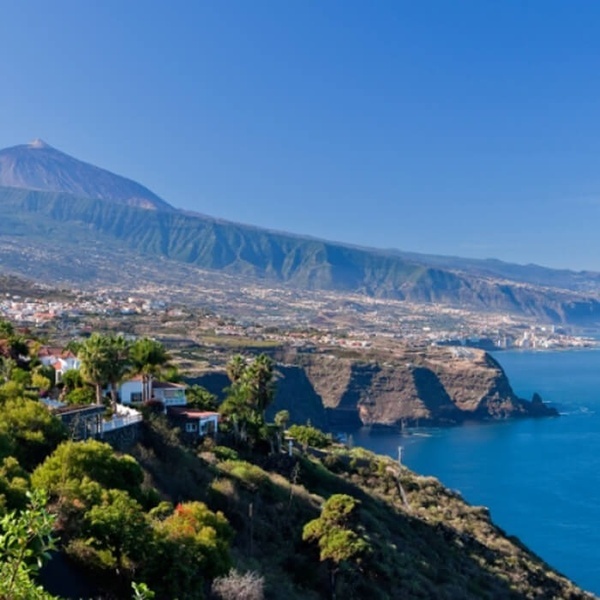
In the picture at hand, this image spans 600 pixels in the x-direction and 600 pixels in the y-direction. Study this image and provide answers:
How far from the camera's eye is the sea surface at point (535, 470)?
5591cm

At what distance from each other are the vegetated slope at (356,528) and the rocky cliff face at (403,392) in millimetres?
70954

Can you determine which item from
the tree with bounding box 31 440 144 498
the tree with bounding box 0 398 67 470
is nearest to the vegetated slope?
the tree with bounding box 31 440 144 498

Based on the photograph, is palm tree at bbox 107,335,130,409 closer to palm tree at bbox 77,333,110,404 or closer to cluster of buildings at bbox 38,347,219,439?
palm tree at bbox 77,333,110,404

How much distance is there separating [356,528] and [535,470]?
62.1 meters

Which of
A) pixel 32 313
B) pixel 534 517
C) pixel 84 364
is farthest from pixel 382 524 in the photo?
pixel 32 313

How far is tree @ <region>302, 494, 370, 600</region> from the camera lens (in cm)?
1905

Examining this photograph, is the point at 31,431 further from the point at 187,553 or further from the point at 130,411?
the point at 130,411

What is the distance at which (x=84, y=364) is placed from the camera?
2427 cm

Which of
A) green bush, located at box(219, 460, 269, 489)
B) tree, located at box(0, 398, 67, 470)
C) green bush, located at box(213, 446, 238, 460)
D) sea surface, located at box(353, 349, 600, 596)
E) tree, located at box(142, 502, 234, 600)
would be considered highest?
tree, located at box(0, 398, 67, 470)

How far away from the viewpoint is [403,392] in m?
112

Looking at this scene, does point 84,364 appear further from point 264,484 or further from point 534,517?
point 534,517

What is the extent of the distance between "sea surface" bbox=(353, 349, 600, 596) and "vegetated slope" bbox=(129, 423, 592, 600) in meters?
21.5

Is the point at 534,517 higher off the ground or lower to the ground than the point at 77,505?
lower

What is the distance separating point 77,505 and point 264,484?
11535 mm
